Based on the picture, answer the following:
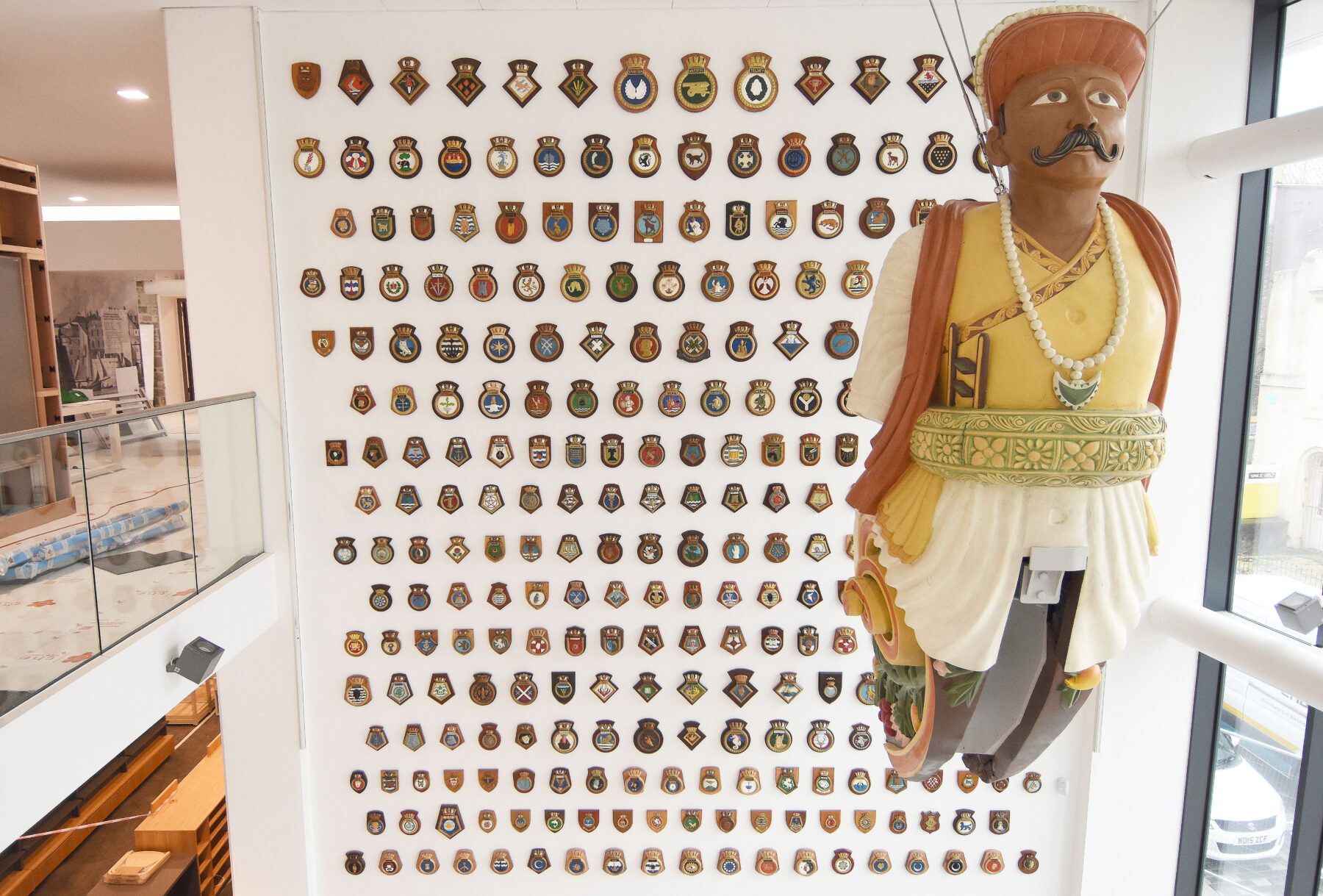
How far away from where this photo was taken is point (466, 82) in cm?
287

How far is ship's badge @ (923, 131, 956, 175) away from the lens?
289cm

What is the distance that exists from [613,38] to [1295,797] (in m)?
4.42

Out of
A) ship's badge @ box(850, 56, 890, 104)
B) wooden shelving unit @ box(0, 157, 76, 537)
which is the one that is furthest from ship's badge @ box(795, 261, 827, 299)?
wooden shelving unit @ box(0, 157, 76, 537)

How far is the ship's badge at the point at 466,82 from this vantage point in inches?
112

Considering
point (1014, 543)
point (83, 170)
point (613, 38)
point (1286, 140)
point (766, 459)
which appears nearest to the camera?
point (1014, 543)

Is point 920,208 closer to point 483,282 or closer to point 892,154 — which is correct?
point 892,154

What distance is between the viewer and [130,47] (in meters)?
3.18

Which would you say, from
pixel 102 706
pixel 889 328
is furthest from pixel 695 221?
pixel 102 706

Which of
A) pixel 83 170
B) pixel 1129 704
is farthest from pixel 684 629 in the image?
pixel 83 170

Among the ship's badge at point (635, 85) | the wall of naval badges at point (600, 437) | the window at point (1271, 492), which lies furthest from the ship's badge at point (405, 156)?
the window at point (1271, 492)

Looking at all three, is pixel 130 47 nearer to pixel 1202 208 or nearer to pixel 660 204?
pixel 660 204

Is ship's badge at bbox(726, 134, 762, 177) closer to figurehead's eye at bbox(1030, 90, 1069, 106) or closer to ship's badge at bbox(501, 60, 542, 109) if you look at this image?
ship's badge at bbox(501, 60, 542, 109)

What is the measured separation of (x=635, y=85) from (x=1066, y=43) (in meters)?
1.93

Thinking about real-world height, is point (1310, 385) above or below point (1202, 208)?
below
